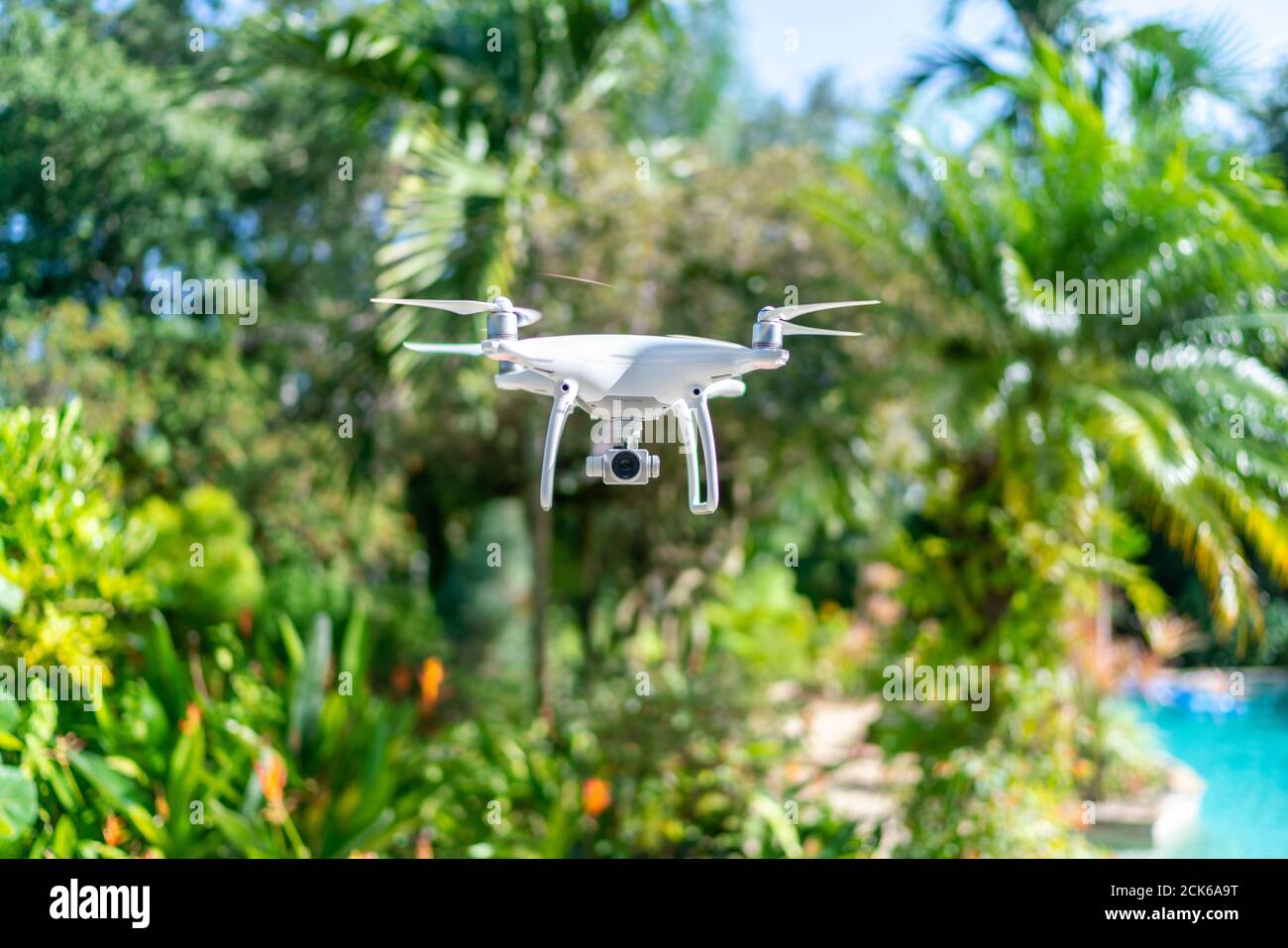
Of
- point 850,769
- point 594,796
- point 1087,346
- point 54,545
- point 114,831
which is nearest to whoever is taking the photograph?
point 114,831

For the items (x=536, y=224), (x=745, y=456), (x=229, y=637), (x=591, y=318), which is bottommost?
(x=229, y=637)

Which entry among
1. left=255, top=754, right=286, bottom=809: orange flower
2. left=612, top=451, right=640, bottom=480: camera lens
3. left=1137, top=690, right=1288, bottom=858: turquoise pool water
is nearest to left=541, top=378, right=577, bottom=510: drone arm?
left=612, top=451, right=640, bottom=480: camera lens

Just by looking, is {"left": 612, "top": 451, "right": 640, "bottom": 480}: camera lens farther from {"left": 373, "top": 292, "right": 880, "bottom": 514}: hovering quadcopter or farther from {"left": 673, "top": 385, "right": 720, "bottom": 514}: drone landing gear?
{"left": 673, "top": 385, "right": 720, "bottom": 514}: drone landing gear

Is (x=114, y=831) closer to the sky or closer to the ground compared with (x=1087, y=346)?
closer to the ground

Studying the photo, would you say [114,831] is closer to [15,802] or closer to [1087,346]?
[15,802]

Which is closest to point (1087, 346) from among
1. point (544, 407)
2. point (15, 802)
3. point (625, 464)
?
point (544, 407)

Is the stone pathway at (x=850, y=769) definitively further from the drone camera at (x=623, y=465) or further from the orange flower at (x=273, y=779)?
the drone camera at (x=623, y=465)

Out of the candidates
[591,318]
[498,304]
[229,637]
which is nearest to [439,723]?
[229,637]
